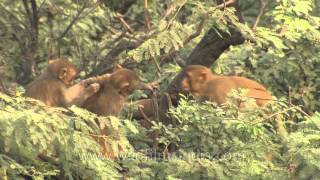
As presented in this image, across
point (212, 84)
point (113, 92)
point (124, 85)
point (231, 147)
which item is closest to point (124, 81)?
point (124, 85)

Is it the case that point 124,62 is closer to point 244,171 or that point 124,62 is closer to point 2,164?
point 244,171

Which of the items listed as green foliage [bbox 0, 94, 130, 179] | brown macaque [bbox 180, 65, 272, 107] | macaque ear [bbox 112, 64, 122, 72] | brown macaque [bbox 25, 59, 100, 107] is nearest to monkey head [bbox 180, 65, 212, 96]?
brown macaque [bbox 180, 65, 272, 107]

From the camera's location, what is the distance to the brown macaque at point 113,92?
786cm

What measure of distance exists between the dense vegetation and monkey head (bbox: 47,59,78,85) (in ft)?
1.32

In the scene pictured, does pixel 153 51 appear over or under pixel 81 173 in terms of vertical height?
over

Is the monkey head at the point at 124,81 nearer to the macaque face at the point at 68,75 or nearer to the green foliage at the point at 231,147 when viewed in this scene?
the macaque face at the point at 68,75

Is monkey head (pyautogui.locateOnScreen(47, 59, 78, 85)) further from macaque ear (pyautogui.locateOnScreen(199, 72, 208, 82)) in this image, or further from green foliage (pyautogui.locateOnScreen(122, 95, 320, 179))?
macaque ear (pyautogui.locateOnScreen(199, 72, 208, 82))

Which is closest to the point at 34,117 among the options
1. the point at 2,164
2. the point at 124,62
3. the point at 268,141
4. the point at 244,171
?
the point at 2,164

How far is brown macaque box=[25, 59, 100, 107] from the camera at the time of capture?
7691 millimetres

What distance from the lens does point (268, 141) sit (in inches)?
256

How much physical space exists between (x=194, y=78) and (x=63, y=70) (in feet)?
5.15

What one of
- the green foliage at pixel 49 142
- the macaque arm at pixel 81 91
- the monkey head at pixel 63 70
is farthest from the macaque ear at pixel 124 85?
the green foliage at pixel 49 142

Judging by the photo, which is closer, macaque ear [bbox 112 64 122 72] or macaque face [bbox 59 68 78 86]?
macaque face [bbox 59 68 78 86]

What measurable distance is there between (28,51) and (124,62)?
1.34 m
